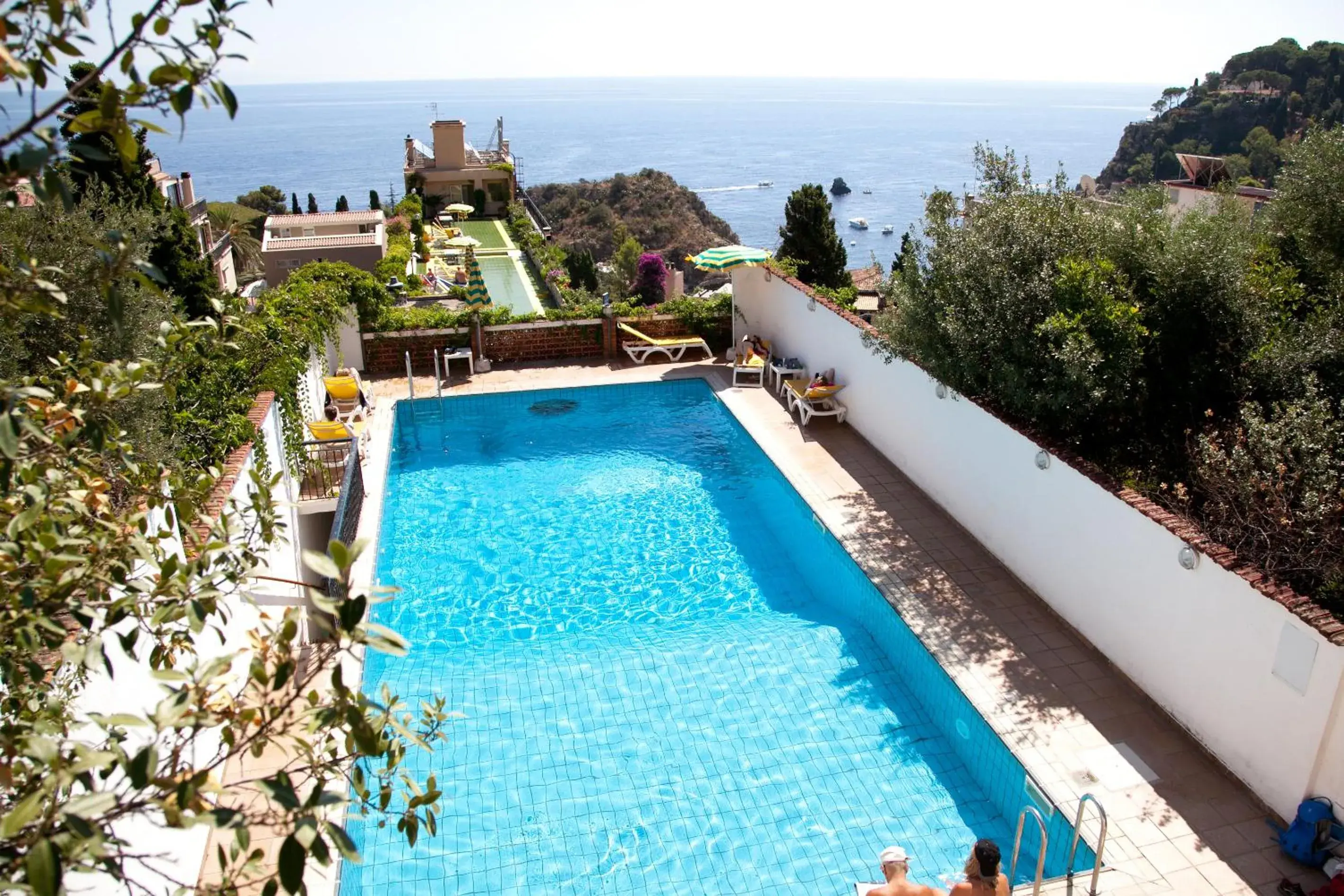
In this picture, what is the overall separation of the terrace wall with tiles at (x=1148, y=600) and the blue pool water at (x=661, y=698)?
159 cm

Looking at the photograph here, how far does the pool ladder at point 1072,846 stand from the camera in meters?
5.56

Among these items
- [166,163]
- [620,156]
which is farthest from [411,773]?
[166,163]

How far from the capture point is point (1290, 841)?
239 inches

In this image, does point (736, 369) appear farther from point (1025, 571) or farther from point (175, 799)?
point (175, 799)

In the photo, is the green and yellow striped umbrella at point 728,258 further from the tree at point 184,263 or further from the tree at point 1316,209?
the tree at point 1316,209

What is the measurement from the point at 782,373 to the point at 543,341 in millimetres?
4640

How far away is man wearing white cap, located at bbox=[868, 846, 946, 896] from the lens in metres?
5.48

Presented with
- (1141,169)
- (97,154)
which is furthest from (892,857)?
(1141,169)

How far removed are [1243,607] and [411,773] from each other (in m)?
6.40

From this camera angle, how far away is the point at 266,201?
8019cm

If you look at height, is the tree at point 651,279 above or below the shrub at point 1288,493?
below

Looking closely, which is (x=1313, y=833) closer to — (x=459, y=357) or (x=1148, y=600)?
(x=1148, y=600)

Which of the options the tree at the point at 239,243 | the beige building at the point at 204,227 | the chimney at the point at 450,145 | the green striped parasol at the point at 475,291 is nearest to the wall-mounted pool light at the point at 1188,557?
the green striped parasol at the point at 475,291

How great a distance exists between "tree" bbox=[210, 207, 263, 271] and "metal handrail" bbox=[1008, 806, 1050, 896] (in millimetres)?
42297
